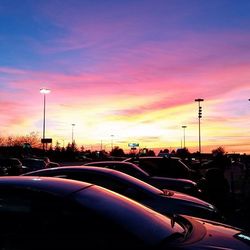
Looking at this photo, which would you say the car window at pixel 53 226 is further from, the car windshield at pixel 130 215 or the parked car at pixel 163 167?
the parked car at pixel 163 167

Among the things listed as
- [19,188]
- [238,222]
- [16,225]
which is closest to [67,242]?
[16,225]

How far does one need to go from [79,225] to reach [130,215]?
597 mm

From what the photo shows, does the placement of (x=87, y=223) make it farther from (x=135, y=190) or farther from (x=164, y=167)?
(x=164, y=167)

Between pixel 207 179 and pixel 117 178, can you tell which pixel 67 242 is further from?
pixel 207 179

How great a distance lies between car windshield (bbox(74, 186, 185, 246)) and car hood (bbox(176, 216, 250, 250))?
0.60 feet

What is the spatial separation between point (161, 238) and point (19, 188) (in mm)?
1279

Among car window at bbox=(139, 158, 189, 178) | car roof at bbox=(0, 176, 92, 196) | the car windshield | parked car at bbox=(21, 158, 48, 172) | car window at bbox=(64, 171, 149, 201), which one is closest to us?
the car windshield

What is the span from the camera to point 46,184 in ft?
15.0

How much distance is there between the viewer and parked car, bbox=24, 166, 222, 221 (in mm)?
8438

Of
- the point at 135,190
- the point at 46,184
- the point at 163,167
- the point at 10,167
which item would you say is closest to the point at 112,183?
the point at 135,190

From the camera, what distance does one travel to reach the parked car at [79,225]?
13.0ft

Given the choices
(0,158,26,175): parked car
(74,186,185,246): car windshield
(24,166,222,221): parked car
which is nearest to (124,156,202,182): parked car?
(24,166,222,221): parked car

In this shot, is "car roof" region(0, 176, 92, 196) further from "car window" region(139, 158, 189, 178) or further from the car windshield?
"car window" region(139, 158, 189, 178)

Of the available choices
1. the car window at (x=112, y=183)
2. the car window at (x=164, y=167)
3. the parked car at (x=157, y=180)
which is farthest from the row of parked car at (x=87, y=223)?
the car window at (x=164, y=167)
